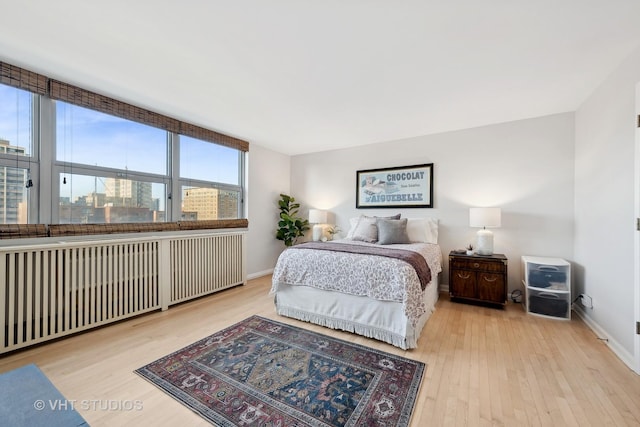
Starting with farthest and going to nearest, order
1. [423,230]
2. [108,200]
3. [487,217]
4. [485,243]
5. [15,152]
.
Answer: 1. [423,230]
2. [485,243]
3. [487,217]
4. [108,200]
5. [15,152]

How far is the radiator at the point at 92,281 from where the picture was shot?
196 cm

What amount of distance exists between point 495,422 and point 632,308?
1.53 m

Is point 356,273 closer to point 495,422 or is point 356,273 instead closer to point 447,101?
point 495,422

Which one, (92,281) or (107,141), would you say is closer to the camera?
(92,281)

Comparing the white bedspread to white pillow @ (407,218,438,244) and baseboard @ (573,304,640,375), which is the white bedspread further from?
baseboard @ (573,304,640,375)

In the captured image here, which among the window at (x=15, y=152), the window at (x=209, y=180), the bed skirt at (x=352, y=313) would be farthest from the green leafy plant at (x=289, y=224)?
the window at (x=15, y=152)

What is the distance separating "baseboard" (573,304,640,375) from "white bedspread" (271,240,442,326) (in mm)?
1410

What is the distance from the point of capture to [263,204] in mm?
4562

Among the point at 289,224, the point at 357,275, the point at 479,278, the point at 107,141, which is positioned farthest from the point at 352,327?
the point at 107,141

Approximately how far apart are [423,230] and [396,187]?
85cm

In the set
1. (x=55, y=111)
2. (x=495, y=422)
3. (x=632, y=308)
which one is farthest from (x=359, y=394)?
(x=55, y=111)

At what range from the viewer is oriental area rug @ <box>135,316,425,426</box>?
140 centimetres

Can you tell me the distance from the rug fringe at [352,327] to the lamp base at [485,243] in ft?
5.56

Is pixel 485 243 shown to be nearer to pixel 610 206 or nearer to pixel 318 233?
pixel 610 206
